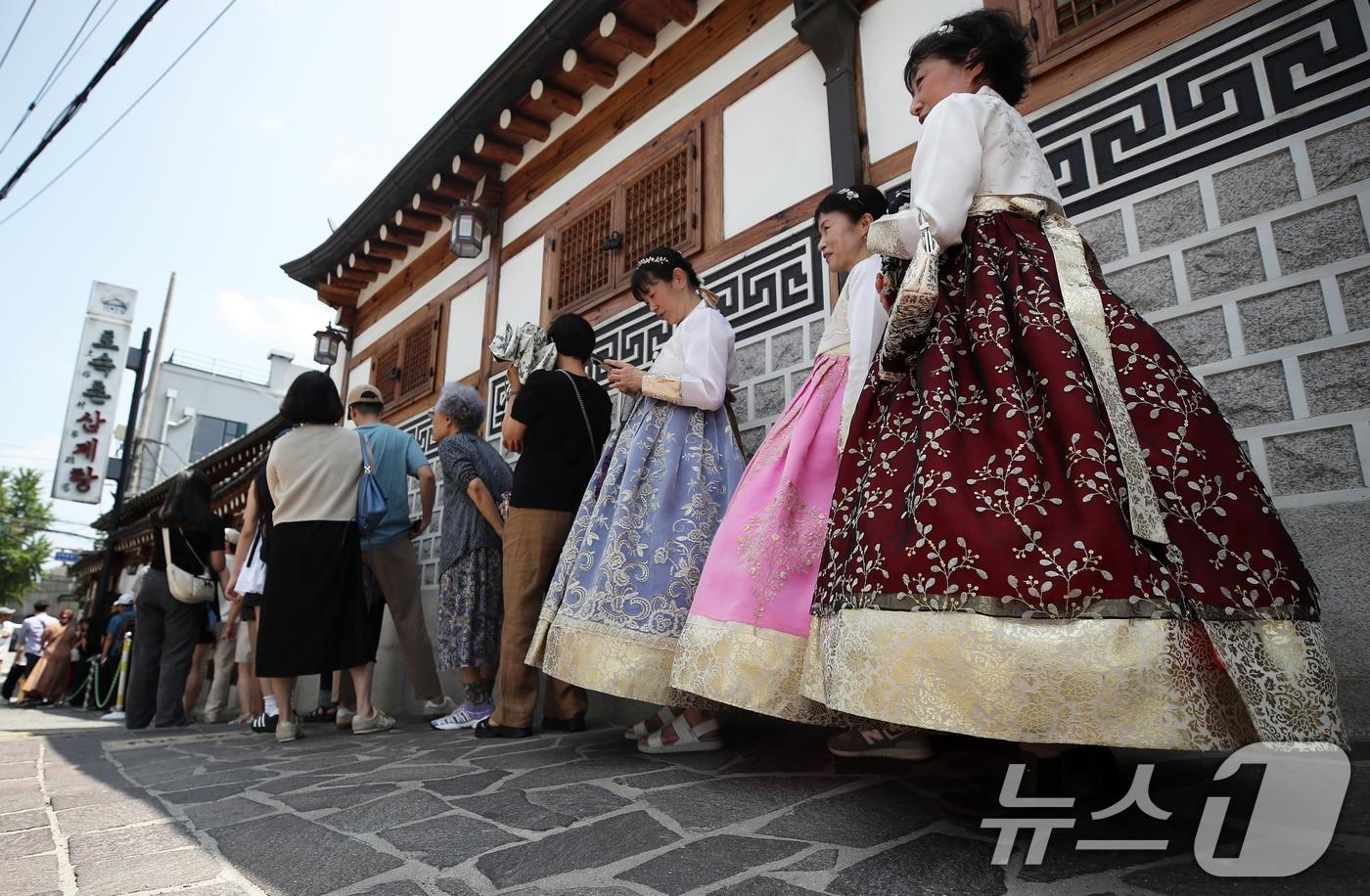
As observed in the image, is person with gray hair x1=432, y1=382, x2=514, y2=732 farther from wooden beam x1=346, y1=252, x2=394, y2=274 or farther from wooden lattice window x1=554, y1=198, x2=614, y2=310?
wooden beam x1=346, y1=252, x2=394, y2=274

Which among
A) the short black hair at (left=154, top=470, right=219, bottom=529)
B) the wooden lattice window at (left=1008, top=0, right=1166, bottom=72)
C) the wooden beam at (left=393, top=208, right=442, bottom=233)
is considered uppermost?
the wooden beam at (left=393, top=208, right=442, bottom=233)

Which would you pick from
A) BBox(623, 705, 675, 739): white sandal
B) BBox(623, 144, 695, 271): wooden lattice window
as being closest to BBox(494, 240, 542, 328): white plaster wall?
BBox(623, 144, 695, 271): wooden lattice window

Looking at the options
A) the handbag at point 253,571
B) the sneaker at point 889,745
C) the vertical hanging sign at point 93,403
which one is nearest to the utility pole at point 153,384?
the vertical hanging sign at point 93,403

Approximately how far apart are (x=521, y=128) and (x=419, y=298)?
95.4 inches

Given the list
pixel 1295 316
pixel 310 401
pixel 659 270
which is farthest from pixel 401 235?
pixel 1295 316

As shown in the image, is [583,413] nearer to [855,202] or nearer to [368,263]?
[855,202]

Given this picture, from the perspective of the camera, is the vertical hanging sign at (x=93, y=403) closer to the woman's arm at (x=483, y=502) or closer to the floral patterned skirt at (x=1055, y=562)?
the woman's arm at (x=483, y=502)

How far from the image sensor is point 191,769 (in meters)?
2.96

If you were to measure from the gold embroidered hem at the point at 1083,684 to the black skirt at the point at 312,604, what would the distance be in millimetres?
3061

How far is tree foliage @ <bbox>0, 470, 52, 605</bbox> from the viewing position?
26.2m

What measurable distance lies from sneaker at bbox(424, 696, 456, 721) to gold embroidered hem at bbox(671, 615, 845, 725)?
9.70 feet

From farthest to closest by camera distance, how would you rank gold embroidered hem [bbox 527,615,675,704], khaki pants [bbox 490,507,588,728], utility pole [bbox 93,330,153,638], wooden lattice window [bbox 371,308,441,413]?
utility pole [bbox 93,330,153,638] < wooden lattice window [bbox 371,308,441,413] < khaki pants [bbox 490,507,588,728] < gold embroidered hem [bbox 527,615,675,704]

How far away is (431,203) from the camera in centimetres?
659

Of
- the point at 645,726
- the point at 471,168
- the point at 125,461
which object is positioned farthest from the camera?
the point at 125,461
